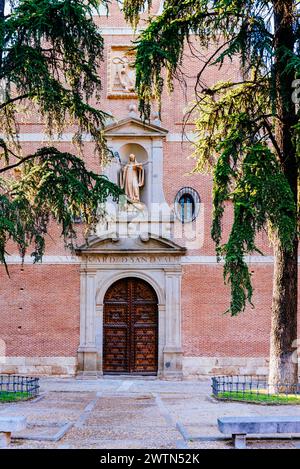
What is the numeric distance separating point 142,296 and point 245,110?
686cm

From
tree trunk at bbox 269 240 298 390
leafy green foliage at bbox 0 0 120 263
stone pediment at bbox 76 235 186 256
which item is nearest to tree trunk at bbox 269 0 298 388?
tree trunk at bbox 269 240 298 390

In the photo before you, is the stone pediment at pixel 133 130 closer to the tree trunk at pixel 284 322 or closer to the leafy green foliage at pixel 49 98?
the leafy green foliage at pixel 49 98

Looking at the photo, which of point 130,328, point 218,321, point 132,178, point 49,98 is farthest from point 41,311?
point 49,98

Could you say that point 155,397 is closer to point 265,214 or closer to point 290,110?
point 265,214

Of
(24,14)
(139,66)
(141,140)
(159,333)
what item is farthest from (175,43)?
(159,333)

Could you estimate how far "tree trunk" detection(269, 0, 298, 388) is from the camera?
12.4 metres

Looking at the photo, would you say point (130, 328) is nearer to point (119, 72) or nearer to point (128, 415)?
point (119, 72)

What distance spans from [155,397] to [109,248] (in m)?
5.52

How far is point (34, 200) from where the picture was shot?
39.9 ft

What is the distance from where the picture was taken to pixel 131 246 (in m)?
18.5

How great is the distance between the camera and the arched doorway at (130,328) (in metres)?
18.3

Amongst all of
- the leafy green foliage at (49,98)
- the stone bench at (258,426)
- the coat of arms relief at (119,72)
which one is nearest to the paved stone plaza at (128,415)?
the stone bench at (258,426)

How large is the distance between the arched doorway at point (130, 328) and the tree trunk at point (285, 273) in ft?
20.1
